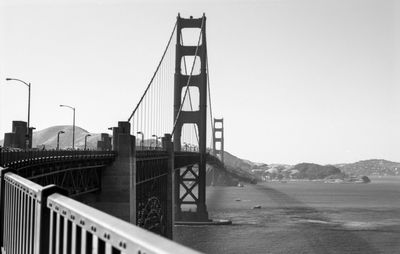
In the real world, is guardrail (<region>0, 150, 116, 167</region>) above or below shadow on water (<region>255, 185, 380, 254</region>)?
above

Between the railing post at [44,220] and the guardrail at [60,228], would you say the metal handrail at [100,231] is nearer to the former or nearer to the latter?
the guardrail at [60,228]

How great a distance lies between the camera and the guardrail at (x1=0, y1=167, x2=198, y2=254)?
10.1 ft

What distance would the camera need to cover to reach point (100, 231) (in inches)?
148

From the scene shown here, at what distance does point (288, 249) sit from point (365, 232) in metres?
23.8

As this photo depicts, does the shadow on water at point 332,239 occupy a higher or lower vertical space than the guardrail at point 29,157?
lower

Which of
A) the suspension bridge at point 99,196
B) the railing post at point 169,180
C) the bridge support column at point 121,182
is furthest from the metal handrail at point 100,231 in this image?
the railing post at point 169,180

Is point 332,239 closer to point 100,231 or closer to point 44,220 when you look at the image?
point 44,220

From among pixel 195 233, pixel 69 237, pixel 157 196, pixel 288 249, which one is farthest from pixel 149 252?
pixel 195 233

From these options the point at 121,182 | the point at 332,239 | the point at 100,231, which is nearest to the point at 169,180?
the point at 121,182

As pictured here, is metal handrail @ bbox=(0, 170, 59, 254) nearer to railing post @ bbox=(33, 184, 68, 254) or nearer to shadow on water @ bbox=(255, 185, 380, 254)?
railing post @ bbox=(33, 184, 68, 254)

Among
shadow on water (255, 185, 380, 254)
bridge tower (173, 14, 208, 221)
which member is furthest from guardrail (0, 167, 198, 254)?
bridge tower (173, 14, 208, 221)

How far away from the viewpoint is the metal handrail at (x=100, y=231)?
9.33 ft

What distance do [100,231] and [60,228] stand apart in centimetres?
171

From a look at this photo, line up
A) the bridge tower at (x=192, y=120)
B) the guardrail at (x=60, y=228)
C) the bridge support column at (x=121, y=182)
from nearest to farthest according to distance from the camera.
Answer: the guardrail at (x=60, y=228) < the bridge support column at (x=121, y=182) < the bridge tower at (x=192, y=120)
